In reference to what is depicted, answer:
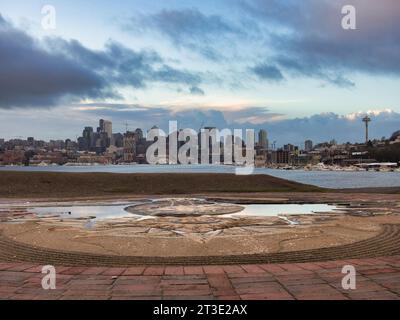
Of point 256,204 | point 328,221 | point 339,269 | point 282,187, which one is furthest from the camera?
point 282,187

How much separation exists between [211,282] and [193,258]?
192cm

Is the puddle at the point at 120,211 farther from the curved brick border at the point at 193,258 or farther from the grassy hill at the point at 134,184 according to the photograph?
the grassy hill at the point at 134,184

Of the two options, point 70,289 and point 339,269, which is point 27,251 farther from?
point 339,269

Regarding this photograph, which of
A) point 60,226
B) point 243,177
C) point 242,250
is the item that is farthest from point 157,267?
point 243,177

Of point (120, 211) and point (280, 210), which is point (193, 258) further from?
point (280, 210)

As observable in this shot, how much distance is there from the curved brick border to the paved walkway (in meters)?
0.47

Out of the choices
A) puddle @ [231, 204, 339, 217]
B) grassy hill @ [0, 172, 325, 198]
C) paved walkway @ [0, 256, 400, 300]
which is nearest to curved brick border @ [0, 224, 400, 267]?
paved walkway @ [0, 256, 400, 300]

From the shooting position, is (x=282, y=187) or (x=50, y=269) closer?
(x=50, y=269)

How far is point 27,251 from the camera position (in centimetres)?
859

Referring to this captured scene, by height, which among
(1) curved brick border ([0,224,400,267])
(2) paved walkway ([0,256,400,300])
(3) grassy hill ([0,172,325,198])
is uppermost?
(2) paved walkway ([0,256,400,300])

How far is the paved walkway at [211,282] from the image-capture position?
545 centimetres

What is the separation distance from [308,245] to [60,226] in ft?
22.2

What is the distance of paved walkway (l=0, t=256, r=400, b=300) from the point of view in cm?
545

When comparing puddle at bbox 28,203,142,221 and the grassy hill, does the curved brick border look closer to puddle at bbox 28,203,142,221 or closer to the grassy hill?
puddle at bbox 28,203,142,221
